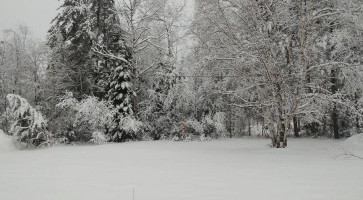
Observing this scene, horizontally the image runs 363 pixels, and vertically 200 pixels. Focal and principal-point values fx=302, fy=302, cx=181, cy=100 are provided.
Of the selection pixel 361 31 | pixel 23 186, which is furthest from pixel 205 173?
pixel 361 31

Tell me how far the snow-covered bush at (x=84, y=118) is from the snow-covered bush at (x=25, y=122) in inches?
69.1

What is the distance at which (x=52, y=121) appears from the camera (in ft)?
61.8

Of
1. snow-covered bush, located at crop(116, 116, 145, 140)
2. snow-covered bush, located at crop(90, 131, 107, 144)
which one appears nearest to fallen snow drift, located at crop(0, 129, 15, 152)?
snow-covered bush, located at crop(90, 131, 107, 144)

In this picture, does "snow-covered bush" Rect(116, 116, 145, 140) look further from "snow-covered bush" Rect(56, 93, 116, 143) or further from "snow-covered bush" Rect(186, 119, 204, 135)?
"snow-covered bush" Rect(186, 119, 204, 135)

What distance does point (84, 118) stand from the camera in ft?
59.1

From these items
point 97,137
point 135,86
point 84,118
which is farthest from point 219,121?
point 84,118

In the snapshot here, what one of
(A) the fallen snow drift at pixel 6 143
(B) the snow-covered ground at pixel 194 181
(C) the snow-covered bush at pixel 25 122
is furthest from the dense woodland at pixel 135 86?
(B) the snow-covered ground at pixel 194 181

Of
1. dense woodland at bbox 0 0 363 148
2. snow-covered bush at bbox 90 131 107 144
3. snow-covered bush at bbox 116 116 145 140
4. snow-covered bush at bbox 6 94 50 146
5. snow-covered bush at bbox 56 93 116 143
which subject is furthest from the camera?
snow-covered bush at bbox 116 116 145 140

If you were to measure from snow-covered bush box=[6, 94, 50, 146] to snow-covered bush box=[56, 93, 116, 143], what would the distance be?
1.75 metres

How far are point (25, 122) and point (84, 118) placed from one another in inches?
123

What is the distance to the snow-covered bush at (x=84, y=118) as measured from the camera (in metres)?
17.8

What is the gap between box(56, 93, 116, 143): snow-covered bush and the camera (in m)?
17.8

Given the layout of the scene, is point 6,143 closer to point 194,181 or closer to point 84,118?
point 84,118

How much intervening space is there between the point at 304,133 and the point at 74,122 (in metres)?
16.5
